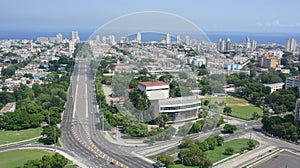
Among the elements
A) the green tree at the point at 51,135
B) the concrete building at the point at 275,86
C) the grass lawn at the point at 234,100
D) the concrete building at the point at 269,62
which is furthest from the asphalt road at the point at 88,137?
the concrete building at the point at 269,62

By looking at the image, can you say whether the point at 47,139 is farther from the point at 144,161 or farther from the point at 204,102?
the point at 204,102

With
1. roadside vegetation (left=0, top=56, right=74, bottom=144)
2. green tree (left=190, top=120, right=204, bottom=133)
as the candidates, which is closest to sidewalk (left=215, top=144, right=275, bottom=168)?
green tree (left=190, top=120, right=204, bottom=133)

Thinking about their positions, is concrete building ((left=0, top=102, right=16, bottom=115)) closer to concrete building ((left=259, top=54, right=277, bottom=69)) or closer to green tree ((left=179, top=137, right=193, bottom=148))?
green tree ((left=179, top=137, right=193, bottom=148))

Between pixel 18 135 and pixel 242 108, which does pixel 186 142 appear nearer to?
pixel 18 135

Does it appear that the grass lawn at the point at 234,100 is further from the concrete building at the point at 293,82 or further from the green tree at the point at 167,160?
the green tree at the point at 167,160

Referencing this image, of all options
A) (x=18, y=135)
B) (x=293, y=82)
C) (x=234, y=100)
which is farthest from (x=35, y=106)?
(x=293, y=82)
